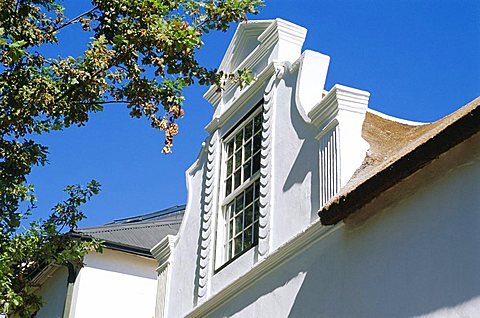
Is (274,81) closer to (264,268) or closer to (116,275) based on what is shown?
(264,268)

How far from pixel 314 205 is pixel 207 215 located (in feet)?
10.9

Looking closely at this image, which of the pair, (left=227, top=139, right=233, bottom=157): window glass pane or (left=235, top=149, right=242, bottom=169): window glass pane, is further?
(left=227, top=139, right=233, bottom=157): window glass pane

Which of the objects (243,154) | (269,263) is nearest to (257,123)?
(243,154)

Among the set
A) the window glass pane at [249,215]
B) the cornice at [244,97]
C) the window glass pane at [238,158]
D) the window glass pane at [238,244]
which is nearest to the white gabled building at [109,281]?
the cornice at [244,97]

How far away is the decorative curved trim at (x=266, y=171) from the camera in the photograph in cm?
1201

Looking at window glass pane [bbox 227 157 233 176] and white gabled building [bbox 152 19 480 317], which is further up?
window glass pane [bbox 227 157 233 176]

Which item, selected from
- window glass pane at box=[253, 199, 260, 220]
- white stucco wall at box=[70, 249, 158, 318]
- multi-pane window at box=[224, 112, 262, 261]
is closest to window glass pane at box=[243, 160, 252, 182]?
multi-pane window at box=[224, 112, 262, 261]

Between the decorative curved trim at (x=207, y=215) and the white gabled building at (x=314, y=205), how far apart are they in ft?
0.09

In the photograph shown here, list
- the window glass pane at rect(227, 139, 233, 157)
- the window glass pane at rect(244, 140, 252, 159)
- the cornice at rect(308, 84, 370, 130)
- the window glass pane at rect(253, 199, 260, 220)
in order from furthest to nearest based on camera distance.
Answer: the window glass pane at rect(227, 139, 233, 157) → the window glass pane at rect(244, 140, 252, 159) → the window glass pane at rect(253, 199, 260, 220) → the cornice at rect(308, 84, 370, 130)

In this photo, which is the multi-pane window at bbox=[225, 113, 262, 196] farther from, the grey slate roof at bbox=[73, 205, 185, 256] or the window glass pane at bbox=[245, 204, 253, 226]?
the grey slate roof at bbox=[73, 205, 185, 256]

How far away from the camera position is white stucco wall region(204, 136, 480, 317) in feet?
27.3

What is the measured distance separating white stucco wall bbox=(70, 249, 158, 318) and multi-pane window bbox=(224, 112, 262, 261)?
15.9 feet

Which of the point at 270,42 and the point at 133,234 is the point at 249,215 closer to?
the point at 270,42

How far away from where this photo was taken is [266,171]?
12.5 meters
